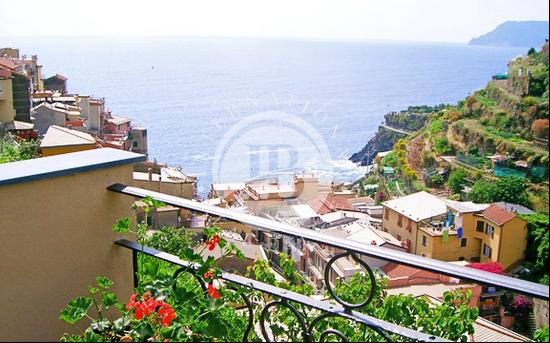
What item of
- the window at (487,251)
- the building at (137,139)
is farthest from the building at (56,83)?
the window at (487,251)

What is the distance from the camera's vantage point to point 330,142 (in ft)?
108

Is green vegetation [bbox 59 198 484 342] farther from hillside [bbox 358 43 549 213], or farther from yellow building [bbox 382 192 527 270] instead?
yellow building [bbox 382 192 527 270]

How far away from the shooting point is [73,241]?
1.65 metres

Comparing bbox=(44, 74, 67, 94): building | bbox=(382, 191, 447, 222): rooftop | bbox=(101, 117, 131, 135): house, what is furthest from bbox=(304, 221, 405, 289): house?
bbox=(44, 74, 67, 94): building

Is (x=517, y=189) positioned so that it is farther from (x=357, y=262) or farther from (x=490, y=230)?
(x=490, y=230)

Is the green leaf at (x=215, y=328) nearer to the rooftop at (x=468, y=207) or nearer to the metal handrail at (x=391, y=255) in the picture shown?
the metal handrail at (x=391, y=255)

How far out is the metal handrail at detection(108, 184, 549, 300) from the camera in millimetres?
949

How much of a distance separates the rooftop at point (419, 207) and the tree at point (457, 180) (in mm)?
761

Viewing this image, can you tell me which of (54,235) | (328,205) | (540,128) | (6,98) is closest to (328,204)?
(328,205)

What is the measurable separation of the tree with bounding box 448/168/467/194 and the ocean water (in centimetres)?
373

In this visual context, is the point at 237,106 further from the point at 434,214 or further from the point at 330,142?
the point at 434,214

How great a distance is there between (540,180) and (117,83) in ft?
224

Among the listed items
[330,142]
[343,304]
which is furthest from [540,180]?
[330,142]

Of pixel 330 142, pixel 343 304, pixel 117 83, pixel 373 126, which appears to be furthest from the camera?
pixel 117 83
